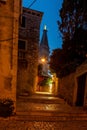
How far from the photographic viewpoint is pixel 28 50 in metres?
18.1

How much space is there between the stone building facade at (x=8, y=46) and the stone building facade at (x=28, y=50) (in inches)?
358

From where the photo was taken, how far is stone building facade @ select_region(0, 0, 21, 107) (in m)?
8.23

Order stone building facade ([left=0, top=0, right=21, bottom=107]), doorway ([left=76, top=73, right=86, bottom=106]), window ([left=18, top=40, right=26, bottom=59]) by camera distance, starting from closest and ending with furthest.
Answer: stone building facade ([left=0, top=0, right=21, bottom=107])
doorway ([left=76, top=73, right=86, bottom=106])
window ([left=18, top=40, right=26, bottom=59])

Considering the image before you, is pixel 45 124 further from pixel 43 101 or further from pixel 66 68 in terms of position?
pixel 66 68

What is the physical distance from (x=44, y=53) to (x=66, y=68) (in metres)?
30.7

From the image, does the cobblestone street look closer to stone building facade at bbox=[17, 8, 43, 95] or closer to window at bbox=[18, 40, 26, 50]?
stone building facade at bbox=[17, 8, 43, 95]

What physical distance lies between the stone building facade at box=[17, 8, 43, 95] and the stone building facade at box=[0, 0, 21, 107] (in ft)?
29.9

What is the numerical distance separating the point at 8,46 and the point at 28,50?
9.76 m

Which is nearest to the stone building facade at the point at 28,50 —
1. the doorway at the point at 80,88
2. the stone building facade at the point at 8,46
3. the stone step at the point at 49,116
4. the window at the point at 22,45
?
the window at the point at 22,45

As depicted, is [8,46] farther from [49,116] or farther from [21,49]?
[21,49]

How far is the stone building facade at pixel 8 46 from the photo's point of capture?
8.23 meters

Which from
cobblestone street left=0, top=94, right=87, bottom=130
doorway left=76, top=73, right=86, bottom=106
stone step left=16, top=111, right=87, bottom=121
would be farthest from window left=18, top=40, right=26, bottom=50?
stone step left=16, top=111, right=87, bottom=121

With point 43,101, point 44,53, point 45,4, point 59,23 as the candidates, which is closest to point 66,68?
point 43,101

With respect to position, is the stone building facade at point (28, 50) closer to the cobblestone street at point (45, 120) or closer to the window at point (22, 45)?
the window at point (22, 45)
